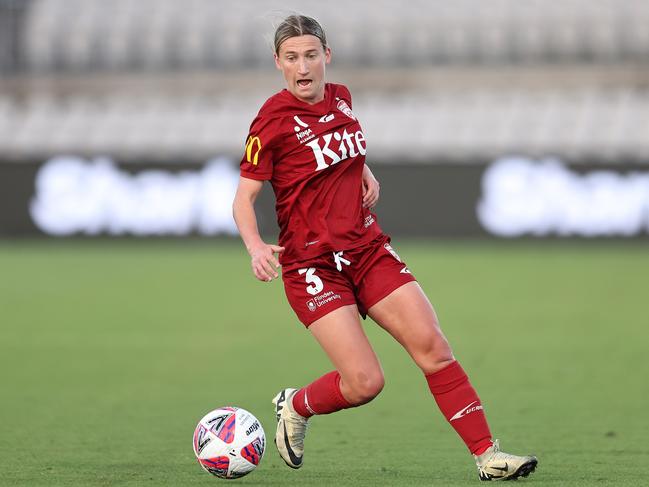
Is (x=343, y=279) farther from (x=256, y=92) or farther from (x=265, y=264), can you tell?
(x=256, y=92)

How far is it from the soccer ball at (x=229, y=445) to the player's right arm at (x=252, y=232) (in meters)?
0.71

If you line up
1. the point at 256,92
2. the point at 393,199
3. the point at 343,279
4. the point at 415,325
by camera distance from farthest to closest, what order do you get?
the point at 256,92 → the point at 393,199 → the point at 343,279 → the point at 415,325

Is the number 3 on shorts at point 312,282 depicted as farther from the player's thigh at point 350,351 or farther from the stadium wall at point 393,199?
the stadium wall at point 393,199

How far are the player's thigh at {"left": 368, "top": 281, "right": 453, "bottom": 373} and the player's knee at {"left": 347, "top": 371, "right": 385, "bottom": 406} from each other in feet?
0.57

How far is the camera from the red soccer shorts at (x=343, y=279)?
17.7 feet

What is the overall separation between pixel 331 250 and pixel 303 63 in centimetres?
79

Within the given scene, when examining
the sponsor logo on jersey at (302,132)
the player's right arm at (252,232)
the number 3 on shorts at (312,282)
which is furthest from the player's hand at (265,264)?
the sponsor logo on jersey at (302,132)

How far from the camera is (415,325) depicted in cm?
528

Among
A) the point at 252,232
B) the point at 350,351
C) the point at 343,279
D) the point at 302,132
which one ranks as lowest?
the point at 350,351

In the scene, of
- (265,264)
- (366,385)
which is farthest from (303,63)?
(366,385)

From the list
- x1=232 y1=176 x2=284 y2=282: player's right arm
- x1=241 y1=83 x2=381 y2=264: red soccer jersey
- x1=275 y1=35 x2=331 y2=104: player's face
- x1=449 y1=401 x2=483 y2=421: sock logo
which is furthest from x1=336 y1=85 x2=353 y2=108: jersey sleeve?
x1=449 y1=401 x2=483 y2=421: sock logo

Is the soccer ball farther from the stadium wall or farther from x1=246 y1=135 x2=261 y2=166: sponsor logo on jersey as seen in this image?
the stadium wall

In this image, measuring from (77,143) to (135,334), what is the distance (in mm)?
11739

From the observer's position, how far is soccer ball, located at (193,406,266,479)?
5.30 metres
